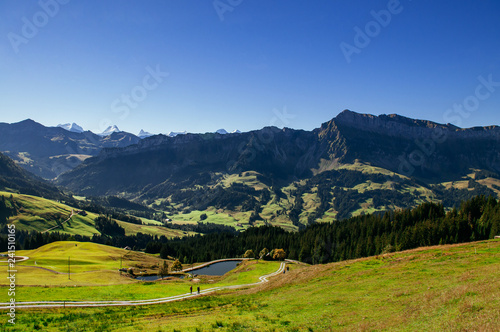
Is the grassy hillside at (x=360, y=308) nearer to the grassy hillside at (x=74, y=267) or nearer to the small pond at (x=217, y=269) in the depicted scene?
the grassy hillside at (x=74, y=267)

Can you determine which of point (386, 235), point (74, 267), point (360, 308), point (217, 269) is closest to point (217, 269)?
point (217, 269)

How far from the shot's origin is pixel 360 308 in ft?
102

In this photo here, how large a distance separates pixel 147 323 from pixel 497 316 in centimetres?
3333

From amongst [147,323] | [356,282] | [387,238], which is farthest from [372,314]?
[387,238]

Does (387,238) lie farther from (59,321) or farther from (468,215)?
(59,321)

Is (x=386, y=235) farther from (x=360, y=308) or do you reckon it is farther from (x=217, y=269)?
(x=360, y=308)

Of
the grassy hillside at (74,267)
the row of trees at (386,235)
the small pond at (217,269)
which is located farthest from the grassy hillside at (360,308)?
the small pond at (217,269)

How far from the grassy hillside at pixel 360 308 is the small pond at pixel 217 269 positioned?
66.3 meters

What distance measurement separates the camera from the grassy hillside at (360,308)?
2359 centimetres

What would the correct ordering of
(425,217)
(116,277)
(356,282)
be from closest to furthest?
(356,282)
(116,277)
(425,217)

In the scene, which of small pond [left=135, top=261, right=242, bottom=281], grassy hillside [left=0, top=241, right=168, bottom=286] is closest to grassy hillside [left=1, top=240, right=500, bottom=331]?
grassy hillside [left=0, top=241, right=168, bottom=286]

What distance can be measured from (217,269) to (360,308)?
309ft

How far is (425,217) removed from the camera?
129 metres

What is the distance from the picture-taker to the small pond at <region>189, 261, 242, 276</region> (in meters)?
111
